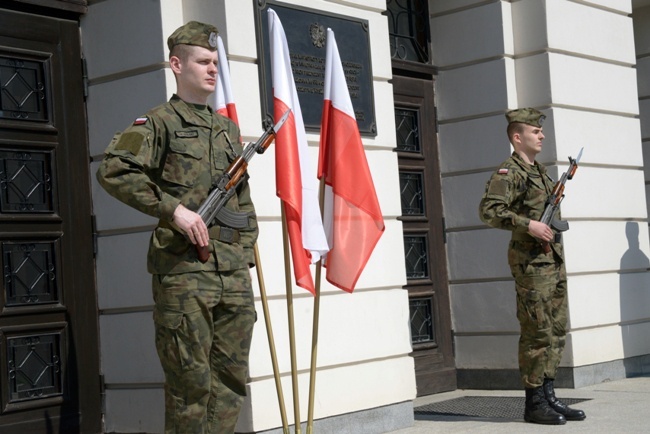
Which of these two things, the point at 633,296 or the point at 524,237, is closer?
the point at 524,237

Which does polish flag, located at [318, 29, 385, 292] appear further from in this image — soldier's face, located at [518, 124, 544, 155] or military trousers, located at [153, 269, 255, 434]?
soldier's face, located at [518, 124, 544, 155]

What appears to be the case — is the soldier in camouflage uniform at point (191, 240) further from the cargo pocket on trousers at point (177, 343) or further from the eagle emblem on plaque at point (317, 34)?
the eagle emblem on plaque at point (317, 34)

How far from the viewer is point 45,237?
20.9ft

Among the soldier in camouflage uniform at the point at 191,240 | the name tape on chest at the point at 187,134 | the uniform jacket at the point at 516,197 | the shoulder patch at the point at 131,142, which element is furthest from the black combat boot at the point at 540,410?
the shoulder patch at the point at 131,142

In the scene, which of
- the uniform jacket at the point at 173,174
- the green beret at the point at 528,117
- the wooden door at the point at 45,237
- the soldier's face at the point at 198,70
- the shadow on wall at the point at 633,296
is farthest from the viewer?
the shadow on wall at the point at 633,296

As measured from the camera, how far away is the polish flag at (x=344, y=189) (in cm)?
580

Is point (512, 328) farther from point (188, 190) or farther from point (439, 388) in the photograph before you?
point (188, 190)

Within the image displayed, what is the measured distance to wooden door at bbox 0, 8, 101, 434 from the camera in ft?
20.2

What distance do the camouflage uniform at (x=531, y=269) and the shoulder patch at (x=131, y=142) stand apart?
3.17m

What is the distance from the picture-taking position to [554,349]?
23.6 feet

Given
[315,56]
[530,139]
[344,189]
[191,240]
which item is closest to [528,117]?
[530,139]

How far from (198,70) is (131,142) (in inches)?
18.6

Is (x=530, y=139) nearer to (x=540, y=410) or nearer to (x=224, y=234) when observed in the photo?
(x=540, y=410)

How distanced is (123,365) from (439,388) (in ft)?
11.7
